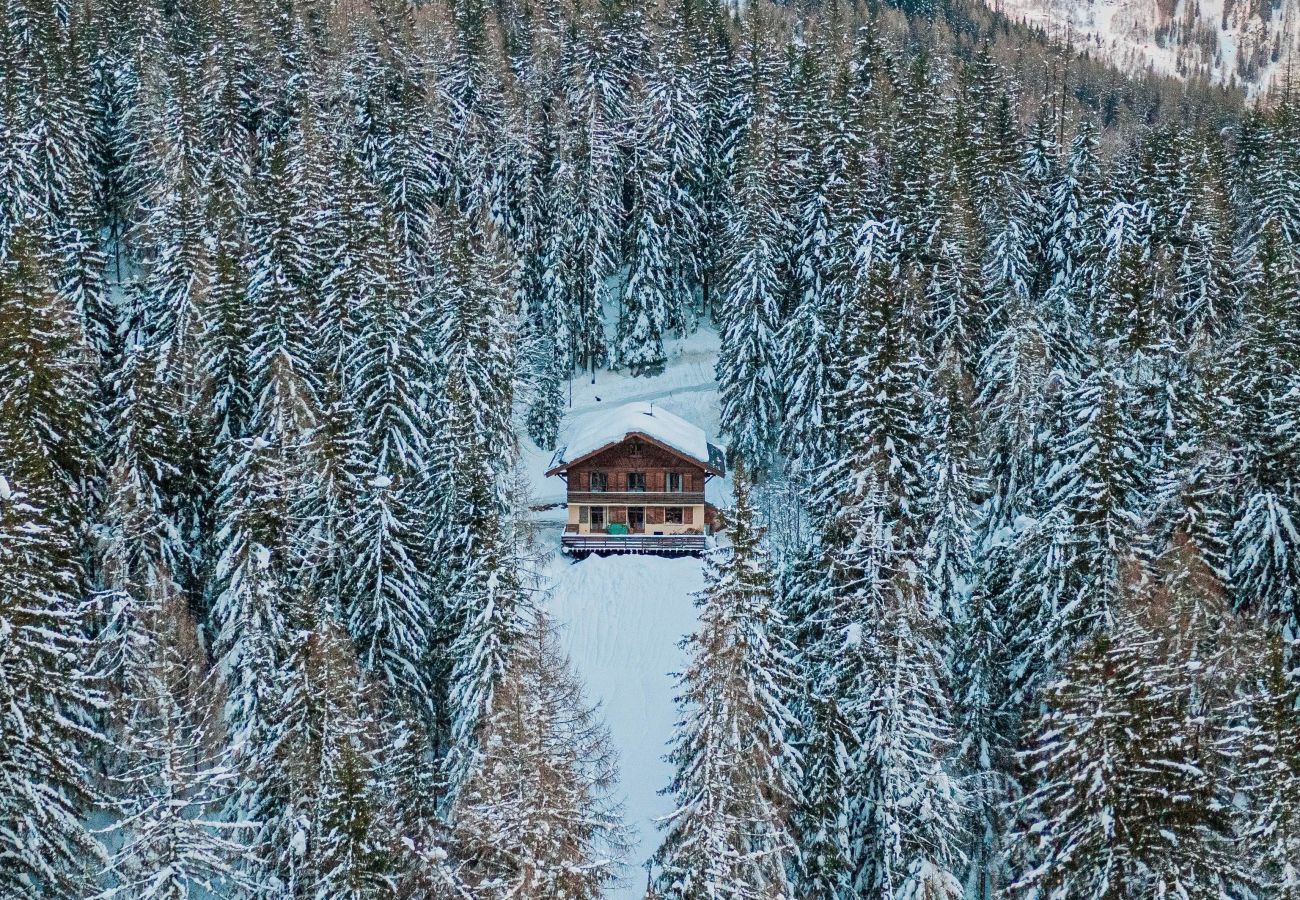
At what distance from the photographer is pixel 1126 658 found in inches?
887

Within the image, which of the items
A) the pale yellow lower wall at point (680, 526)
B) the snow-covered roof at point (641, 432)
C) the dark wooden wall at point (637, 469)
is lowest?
the pale yellow lower wall at point (680, 526)

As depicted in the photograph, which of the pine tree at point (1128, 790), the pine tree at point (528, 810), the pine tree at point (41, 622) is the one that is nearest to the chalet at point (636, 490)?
the pine tree at point (41, 622)

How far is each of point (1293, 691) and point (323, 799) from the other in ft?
73.0

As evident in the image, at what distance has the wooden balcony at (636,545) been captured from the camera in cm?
4941

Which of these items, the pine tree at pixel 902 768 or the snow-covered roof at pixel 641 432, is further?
the snow-covered roof at pixel 641 432

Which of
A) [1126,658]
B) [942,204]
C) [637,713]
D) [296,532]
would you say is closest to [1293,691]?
[1126,658]

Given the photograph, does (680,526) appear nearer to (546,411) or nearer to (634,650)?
(634,650)

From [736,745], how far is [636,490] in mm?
27391

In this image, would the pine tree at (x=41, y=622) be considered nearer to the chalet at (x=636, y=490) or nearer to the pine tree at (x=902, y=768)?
the pine tree at (x=902, y=768)

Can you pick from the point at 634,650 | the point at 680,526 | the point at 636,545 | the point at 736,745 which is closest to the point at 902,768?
the point at 736,745

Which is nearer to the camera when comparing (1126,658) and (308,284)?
(1126,658)

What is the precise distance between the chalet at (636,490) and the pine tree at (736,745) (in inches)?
963

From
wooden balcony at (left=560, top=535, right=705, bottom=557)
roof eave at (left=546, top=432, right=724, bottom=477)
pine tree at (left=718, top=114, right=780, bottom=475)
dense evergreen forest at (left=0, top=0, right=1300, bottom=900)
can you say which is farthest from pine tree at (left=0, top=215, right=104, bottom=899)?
pine tree at (left=718, top=114, right=780, bottom=475)

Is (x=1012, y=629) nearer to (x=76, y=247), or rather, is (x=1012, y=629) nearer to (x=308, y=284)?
(x=308, y=284)
